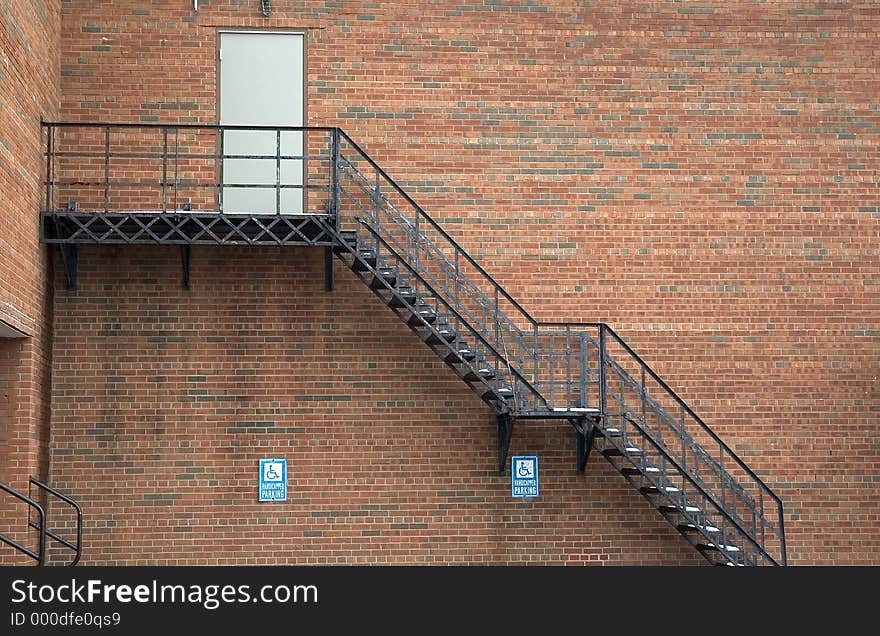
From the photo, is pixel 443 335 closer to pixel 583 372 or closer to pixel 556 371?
pixel 583 372

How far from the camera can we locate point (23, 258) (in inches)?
556

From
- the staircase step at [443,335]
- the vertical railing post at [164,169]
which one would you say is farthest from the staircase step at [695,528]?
the vertical railing post at [164,169]

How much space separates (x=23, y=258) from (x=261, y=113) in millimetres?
3375

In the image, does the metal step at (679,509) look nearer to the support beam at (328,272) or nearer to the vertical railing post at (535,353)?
the vertical railing post at (535,353)

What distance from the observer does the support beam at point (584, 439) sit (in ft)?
48.9

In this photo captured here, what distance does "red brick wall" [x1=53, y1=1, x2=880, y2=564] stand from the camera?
15312mm

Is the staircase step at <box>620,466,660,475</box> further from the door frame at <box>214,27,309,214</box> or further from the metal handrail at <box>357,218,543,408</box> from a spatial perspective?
the door frame at <box>214,27,309,214</box>

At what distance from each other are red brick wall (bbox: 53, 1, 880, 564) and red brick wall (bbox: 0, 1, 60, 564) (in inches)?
22.8

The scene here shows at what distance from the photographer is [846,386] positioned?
16.2m

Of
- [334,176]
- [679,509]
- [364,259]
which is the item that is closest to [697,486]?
[679,509]

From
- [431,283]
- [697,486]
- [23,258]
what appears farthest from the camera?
[431,283]

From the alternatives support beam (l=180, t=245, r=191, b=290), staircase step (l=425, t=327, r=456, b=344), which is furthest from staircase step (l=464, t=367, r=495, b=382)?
support beam (l=180, t=245, r=191, b=290)

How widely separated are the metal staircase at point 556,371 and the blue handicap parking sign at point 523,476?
173mm

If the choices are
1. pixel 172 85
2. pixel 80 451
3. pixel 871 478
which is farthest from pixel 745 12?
pixel 80 451
